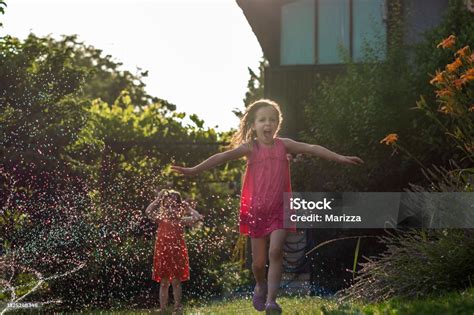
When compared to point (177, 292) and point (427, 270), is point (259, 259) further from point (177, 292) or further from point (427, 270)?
point (177, 292)

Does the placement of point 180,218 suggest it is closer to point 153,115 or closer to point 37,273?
point 37,273

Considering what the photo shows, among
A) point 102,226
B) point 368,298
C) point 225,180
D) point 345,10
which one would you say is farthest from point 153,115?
point 368,298

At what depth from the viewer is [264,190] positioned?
8.83 metres

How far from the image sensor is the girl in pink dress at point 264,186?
8570mm

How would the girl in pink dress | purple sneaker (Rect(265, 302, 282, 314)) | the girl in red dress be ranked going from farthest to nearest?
1. the girl in red dress
2. the girl in pink dress
3. purple sneaker (Rect(265, 302, 282, 314))

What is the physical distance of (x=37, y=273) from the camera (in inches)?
471

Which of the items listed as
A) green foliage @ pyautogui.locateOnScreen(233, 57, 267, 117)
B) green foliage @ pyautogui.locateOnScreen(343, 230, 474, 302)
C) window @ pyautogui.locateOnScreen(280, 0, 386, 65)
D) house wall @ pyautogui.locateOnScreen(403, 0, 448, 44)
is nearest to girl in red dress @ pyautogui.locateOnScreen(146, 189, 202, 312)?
green foliage @ pyautogui.locateOnScreen(343, 230, 474, 302)

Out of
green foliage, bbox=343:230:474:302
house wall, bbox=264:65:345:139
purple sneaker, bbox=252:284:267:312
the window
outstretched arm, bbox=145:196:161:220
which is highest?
the window

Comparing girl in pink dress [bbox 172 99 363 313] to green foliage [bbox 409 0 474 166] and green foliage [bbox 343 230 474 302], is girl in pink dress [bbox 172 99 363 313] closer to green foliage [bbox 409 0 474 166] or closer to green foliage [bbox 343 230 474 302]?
green foliage [bbox 343 230 474 302]

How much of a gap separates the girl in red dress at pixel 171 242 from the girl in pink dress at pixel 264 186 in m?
2.50

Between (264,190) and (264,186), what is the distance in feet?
0.13

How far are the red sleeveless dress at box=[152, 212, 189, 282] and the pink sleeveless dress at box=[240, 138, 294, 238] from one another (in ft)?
8.24

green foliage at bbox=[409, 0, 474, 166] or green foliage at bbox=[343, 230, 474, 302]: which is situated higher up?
green foliage at bbox=[409, 0, 474, 166]

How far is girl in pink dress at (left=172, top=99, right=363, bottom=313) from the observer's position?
8570mm
